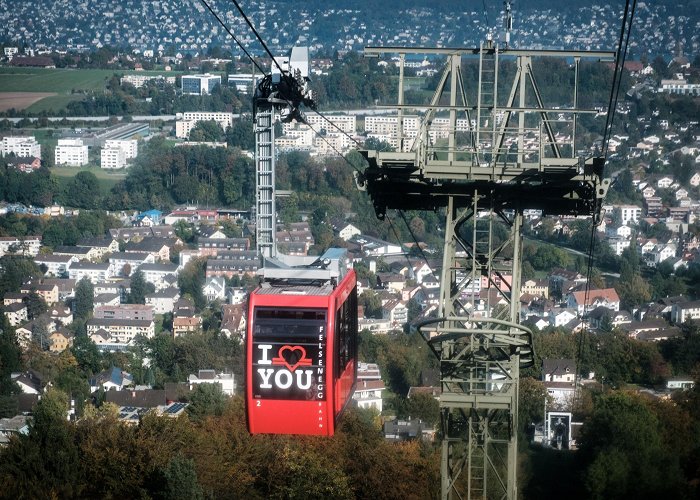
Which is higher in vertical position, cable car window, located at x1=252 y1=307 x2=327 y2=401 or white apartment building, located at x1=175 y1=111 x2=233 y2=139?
cable car window, located at x1=252 y1=307 x2=327 y2=401

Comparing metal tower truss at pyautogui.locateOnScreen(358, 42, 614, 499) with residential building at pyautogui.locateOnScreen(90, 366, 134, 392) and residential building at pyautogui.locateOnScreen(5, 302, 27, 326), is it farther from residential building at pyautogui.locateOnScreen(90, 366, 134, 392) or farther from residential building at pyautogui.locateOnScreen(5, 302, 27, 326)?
residential building at pyautogui.locateOnScreen(5, 302, 27, 326)

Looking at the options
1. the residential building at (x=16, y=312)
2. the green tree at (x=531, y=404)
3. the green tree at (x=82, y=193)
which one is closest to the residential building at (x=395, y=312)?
the residential building at (x=16, y=312)

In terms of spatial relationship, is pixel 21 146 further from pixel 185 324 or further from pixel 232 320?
pixel 232 320

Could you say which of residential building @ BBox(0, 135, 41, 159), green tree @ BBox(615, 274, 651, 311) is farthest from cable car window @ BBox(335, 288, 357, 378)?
residential building @ BBox(0, 135, 41, 159)

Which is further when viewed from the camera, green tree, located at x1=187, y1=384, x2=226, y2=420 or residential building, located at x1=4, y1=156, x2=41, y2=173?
residential building, located at x1=4, y1=156, x2=41, y2=173

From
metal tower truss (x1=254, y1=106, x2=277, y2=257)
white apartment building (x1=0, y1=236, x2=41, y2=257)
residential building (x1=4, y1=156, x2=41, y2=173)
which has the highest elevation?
metal tower truss (x1=254, y1=106, x2=277, y2=257)

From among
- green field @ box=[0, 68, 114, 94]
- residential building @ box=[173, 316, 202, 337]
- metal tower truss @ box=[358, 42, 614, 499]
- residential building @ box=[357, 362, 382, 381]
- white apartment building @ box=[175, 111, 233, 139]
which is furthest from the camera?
green field @ box=[0, 68, 114, 94]
